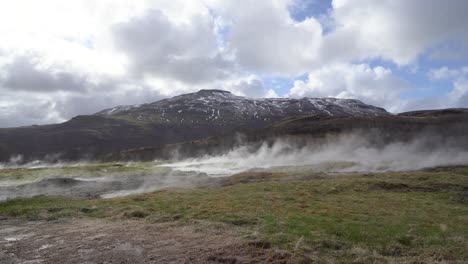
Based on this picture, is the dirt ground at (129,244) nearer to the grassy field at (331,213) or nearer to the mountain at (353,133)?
the grassy field at (331,213)

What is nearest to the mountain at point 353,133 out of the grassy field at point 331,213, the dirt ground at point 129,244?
the grassy field at point 331,213

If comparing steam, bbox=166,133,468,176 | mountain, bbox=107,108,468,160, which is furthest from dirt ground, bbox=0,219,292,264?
mountain, bbox=107,108,468,160

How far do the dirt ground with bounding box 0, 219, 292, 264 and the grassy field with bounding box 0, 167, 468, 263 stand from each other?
147cm

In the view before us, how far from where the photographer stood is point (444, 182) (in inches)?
1758

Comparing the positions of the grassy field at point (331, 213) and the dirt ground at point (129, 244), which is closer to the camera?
the dirt ground at point (129, 244)

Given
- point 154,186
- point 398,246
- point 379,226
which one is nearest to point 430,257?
point 398,246

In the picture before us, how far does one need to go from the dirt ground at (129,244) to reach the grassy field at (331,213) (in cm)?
147

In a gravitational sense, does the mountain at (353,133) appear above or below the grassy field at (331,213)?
above

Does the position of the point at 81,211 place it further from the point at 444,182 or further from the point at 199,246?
the point at 444,182

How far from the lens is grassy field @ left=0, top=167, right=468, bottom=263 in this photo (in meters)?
18.2

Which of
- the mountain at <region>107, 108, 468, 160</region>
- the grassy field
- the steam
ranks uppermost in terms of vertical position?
the mountain at <region>107, 108, 468, 160</region>

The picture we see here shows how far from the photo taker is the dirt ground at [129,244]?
57.3 ft

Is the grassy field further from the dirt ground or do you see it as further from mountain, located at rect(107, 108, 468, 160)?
mountain, located at rect(107, 108, 468, 160)

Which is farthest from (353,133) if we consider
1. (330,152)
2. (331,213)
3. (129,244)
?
(129,244)
